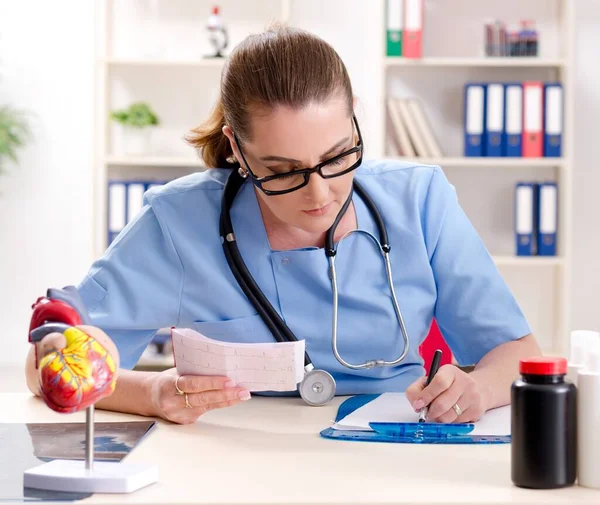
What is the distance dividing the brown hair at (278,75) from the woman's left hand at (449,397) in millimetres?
481

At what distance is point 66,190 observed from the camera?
3793mm

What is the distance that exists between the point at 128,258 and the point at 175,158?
1.95 metres

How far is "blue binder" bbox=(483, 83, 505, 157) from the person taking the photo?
3426mm

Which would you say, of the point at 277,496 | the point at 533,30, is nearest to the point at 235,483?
the point at 277,496

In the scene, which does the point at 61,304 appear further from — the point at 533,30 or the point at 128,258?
the point at 533,30

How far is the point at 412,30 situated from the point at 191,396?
95.0 inches

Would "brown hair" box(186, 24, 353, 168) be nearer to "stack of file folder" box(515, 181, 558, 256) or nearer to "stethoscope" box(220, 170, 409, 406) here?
"stethoscope" box(220, 170, 409, 406)

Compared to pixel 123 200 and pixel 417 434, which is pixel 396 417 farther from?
pixel 123 200

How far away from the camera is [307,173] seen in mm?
1470

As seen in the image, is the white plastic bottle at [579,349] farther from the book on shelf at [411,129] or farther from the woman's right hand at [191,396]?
the book on shelf at [411,129]

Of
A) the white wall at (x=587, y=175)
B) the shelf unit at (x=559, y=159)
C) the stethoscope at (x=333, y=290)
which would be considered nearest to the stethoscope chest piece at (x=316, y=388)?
the stethoscope at (x=333, y=290)

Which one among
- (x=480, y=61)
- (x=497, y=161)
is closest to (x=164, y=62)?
(x=480, y=61)

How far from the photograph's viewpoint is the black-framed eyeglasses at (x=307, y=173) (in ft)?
4.83

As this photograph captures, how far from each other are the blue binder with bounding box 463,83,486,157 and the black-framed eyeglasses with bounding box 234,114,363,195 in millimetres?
2019
